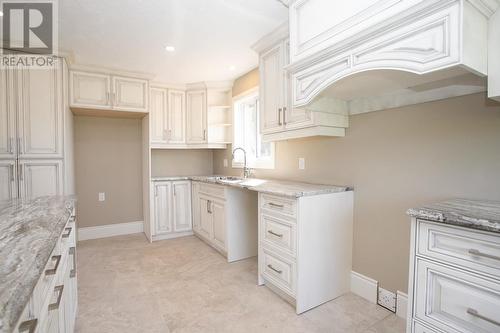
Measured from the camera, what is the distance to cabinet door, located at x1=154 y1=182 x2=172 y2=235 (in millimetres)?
3850

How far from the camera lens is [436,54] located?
115 centimetres

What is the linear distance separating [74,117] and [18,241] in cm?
344

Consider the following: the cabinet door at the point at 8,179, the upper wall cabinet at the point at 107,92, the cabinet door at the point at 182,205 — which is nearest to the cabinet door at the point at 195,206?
the cabinet door at the point at 182,205

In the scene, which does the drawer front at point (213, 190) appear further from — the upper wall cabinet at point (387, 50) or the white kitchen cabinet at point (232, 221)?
the upper wall cabinet at point (387, 50)

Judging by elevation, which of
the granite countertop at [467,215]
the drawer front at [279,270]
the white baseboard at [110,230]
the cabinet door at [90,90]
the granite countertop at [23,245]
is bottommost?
the white baseboard at [110,230]

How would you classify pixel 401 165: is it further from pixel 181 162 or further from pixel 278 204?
pixel 181 162

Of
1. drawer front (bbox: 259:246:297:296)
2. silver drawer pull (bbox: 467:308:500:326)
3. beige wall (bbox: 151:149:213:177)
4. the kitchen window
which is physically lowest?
drawer front (bbox: 259:246:297:296)

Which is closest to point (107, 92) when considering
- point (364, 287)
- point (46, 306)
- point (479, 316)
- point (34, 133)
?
point (34, 133)

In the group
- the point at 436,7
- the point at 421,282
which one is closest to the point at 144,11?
the point at 436,7

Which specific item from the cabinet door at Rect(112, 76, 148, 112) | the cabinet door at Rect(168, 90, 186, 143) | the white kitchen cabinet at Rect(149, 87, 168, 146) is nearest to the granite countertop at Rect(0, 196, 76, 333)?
the cabinet door at Rect(112, 76, 148, 112)

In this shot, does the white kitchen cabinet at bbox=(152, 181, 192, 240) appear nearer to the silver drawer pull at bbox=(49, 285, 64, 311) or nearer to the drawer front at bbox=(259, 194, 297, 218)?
the drawer front at bbox=(259, 194, 297, 218)

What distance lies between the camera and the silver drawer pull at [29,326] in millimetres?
657

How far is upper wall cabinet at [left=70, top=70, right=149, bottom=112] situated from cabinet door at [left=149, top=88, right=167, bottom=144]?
10.3 inches

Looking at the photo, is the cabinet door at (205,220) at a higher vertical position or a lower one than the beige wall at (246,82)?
lower
